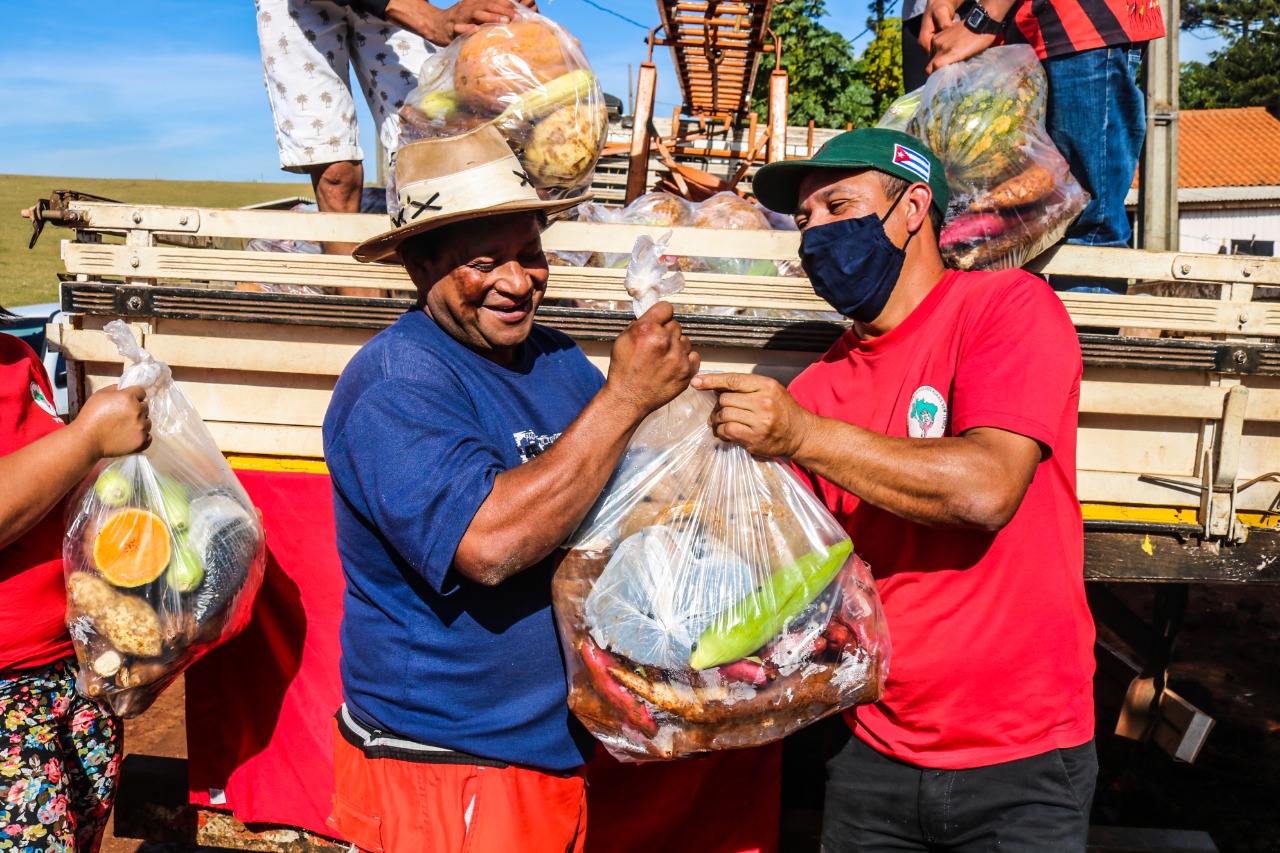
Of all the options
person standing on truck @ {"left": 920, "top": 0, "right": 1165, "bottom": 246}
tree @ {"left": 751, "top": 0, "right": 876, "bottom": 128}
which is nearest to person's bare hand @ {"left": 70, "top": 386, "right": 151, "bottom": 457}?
person standing on truck @ {"left": 920, "top": 0, "right": 1165, "bottom": 246}

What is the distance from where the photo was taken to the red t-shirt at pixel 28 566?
2256 millimetres

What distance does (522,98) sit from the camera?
2.41 m

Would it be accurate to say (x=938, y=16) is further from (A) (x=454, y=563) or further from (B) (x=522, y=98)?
(A) (x=454, y=563)

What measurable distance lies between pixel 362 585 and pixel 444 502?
0.41 meters

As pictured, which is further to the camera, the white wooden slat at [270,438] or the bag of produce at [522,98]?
the white wooden slat at [270,438]

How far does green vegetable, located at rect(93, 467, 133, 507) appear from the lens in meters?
2.26

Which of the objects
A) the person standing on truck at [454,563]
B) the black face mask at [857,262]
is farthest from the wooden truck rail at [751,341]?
the person standing on truck at [454,563]

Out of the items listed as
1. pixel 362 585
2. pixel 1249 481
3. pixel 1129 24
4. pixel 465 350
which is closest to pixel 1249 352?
pixel 1249 481

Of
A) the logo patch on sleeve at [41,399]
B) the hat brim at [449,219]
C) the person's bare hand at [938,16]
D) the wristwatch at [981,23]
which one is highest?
the person's bare hand at [938,16]

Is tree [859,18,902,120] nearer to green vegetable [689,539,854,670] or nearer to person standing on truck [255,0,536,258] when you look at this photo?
person standing on truck [255,0,536,258]

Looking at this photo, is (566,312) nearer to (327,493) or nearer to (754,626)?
(327,493)

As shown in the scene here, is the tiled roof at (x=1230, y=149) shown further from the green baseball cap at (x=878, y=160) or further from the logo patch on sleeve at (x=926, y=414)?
the logo patch on sleeve at (x=926, y=414)

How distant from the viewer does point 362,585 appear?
6.29 feet

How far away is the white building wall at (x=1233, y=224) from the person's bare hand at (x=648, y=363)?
3360 cm
